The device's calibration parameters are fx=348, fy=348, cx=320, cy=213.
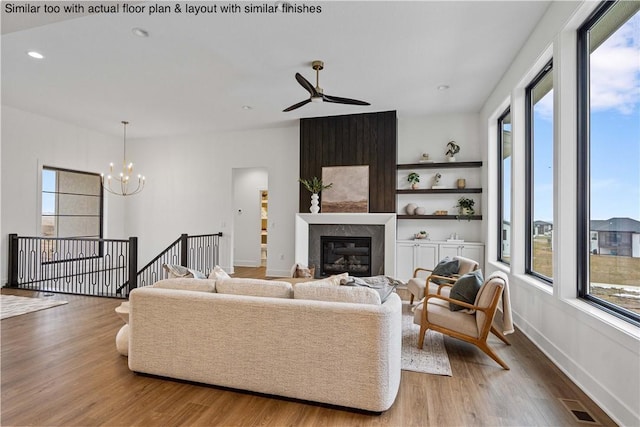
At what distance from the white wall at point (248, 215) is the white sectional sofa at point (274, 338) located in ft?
20.3

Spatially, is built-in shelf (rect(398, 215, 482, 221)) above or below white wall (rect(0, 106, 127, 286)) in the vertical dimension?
below

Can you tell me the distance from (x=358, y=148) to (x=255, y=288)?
4.39 m

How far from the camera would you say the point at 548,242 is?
3592 millimetres

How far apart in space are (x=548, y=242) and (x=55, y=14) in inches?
208

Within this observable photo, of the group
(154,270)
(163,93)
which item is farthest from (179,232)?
(163,93)

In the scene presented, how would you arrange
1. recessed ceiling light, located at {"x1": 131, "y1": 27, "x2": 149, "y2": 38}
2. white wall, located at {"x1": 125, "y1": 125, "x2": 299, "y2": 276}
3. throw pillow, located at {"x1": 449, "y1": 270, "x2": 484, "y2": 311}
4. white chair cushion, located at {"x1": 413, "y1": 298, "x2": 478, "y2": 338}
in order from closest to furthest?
white chair cushion, located at {"x1": 413, "y1": 298, "x2": 478, "y2": 338} → throw pillow, located at {"x1": 449, "y1": 270, "x2": 484, "y2": 311} → recessed ceiling light, located at {"x1": 131, "y1": 27, "x2": 149, "y2": 38} → white wall, located at {"x1": 125, "y1": 125, "x2": 299, "y2": 276}

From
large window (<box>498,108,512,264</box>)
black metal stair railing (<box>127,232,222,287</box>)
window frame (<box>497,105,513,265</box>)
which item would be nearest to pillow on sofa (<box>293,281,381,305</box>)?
large window (<box>498,108,512,264</box>)

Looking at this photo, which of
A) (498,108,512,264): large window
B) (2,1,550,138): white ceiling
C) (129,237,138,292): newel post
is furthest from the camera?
(129,237,138,292): newel post

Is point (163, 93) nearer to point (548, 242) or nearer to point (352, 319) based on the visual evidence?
point (352, 319)

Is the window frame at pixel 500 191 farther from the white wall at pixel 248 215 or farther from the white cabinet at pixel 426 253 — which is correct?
the white wall at pixel 248 215

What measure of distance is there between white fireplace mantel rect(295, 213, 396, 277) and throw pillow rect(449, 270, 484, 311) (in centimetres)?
291

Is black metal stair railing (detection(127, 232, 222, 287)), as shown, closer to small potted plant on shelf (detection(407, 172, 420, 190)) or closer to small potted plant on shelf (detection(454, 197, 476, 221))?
small potted plant on shelf (detection(407, 172, 420, 190))

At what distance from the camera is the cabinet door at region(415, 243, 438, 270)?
6.18m

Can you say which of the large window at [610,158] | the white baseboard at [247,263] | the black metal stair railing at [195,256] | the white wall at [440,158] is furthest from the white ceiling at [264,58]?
the white baseboard at [247,263]
